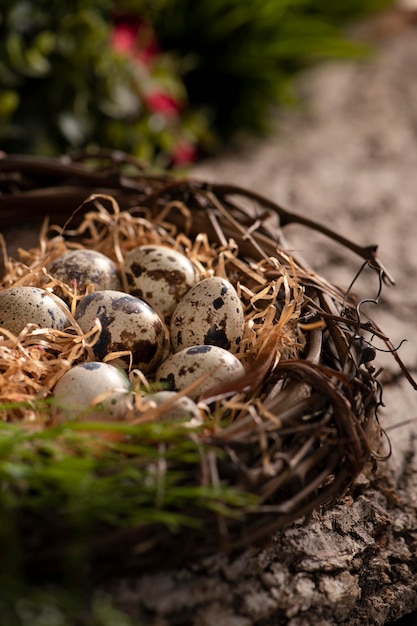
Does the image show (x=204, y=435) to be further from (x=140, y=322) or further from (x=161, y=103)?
(x=161, y=103)

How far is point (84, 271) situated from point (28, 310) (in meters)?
0.14

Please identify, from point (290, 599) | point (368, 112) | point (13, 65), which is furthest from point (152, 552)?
point (368, 112)

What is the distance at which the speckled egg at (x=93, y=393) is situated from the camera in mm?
951

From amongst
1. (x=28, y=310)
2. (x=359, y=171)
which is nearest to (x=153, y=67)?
(x=359, y=171)

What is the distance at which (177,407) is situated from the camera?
94cm

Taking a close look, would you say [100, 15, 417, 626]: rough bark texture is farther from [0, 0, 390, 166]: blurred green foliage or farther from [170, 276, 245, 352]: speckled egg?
[170, 276, 245, 352]: speckled egg

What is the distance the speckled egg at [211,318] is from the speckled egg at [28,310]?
18 cm

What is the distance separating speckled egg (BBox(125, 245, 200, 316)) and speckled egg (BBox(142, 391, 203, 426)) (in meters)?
0.30

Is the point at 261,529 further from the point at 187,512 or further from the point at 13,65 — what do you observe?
the point at 13,65

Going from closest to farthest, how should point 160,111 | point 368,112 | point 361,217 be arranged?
point 361,217, point 160,111, point 368,112

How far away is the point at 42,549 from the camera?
785mm

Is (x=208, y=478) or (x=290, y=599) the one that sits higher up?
(x=208, y=478)

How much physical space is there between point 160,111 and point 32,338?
4.47 ft

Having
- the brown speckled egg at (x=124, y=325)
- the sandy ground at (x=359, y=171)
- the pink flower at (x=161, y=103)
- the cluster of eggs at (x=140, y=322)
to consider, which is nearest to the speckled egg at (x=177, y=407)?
the cluster of eggs at (x=140, y=322)
